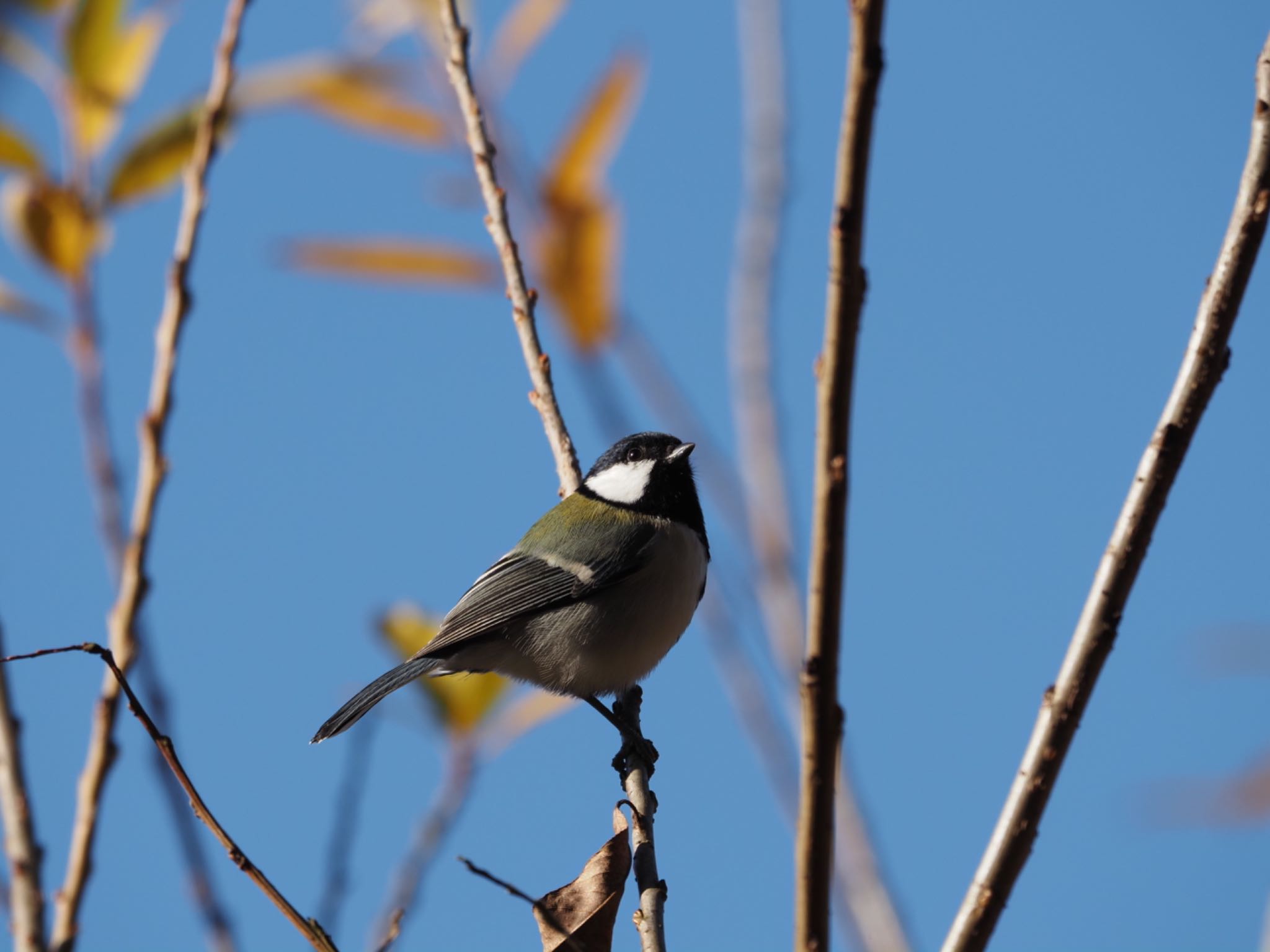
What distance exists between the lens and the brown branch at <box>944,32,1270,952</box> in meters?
1.16

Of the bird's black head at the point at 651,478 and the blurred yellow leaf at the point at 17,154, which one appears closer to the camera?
the blurred yellow leaf at the point at 17,154

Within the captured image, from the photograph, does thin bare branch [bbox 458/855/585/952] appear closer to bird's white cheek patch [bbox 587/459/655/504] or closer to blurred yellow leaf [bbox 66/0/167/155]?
blurred yellow leaf [bbox 66/0/167/155]

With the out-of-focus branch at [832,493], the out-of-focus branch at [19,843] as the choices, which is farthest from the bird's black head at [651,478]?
the out-of-focus branch at [832,493]

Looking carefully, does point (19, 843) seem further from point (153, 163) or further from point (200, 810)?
point (153, 163)

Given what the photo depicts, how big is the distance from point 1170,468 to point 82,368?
156 centimetres

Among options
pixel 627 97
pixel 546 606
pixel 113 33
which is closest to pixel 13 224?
pixel 113 33

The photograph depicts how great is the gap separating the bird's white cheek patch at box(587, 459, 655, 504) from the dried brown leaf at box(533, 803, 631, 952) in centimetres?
225

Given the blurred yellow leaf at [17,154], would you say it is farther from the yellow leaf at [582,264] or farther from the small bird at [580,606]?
the small bird at [580,606]

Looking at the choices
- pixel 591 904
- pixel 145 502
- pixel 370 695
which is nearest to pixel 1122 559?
pixel 591 904

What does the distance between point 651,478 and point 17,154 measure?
2.15m

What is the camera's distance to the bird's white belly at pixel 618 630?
3.32 meters

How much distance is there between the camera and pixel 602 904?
154 centimetres

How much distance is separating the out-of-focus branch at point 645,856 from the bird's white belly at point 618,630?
0.45 meters

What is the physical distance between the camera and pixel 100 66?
7.43 feet
